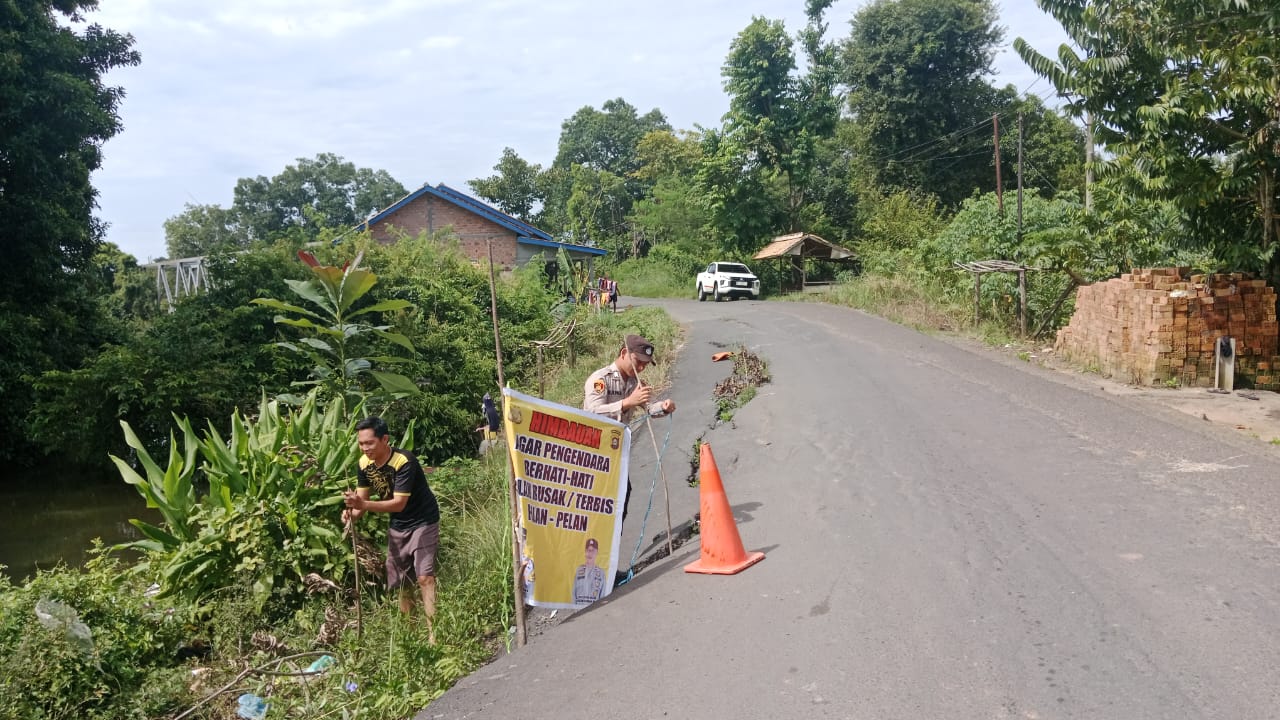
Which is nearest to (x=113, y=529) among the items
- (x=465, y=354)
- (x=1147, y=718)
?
(x=465, y=354)

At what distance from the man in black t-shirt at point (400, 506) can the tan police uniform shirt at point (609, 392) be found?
54.6 inches

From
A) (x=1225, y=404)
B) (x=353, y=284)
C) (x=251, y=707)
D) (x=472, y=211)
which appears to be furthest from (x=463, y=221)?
(x=251, y=707)

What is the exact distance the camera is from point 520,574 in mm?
5699

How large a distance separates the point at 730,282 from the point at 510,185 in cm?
3342

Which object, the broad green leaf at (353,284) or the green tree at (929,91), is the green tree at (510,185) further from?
the broad green leaf at (353,284)

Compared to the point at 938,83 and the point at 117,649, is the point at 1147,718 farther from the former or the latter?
the point at 938,83

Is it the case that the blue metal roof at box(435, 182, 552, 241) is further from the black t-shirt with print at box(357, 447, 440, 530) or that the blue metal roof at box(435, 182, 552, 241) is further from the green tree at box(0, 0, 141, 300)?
the black t-shirt with print at box(357, 447, 440, 530)

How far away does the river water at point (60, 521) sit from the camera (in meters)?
12.6

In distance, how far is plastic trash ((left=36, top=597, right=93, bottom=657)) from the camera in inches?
217

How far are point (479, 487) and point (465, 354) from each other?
7669mm

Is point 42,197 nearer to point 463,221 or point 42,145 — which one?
point 42,145

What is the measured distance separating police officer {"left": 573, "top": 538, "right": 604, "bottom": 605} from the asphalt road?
17 centimetres

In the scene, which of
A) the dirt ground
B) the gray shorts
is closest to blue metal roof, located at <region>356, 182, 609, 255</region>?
the dirt ground

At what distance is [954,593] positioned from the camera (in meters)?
5.50
